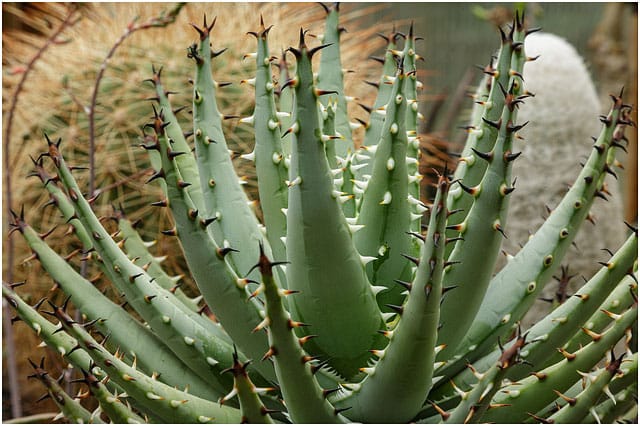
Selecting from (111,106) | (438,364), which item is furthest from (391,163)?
(111,106)

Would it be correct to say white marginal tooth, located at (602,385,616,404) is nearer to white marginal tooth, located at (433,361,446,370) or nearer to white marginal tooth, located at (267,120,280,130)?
white marginal tooth, located at (433,361,446,370)

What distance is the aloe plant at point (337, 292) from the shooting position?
48 centimetres

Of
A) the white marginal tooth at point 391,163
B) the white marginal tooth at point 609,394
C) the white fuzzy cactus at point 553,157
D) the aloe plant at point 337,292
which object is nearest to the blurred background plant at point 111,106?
the white fuzzy cactus at point 553,157

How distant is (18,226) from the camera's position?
1.87 ft

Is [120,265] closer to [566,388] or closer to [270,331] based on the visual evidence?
[270,331]

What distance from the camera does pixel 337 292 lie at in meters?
0.53

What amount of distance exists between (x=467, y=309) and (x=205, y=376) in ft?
0.72

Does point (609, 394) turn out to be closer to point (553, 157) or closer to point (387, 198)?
point (387, 198)

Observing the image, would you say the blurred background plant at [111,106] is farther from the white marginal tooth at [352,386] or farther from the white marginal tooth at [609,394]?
the white marginal tooth at [609,394]

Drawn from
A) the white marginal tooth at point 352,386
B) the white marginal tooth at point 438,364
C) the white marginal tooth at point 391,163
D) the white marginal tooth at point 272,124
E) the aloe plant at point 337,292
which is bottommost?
the white marginal tooth at point 352,386

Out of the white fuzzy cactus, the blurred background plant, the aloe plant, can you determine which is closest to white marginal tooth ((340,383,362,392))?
the aloe plant

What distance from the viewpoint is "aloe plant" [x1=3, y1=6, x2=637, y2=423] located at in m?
0.48

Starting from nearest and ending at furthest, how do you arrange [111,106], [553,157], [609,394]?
[609,394] → [111,106] → [553,157]

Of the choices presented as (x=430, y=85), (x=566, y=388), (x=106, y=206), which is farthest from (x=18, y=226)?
(x=430, y=85)
